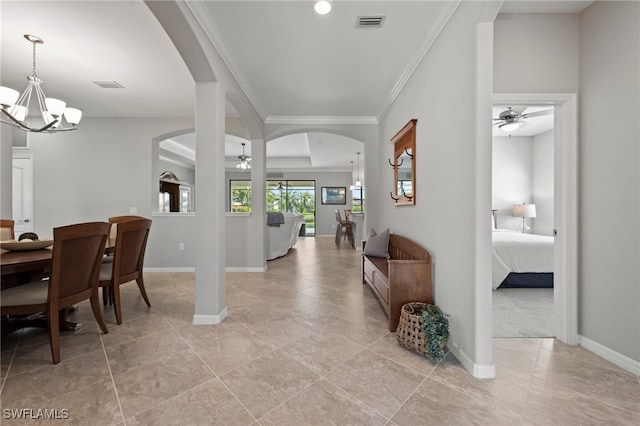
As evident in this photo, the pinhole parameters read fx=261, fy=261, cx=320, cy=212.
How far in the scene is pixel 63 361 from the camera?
1820 mm

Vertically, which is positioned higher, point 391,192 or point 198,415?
point 391,192

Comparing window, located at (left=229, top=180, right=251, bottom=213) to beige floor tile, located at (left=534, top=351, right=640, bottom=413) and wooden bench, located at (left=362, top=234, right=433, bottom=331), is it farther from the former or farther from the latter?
beige floor tile, located at (left=534, top=351, right=640, bottom=413)

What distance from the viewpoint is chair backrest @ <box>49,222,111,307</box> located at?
1789 mm

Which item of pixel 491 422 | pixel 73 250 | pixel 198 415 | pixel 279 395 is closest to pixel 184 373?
pixel 198 415

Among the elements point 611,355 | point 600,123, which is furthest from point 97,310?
point 600,123

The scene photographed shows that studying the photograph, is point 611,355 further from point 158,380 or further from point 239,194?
point 239,194

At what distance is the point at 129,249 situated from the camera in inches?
103

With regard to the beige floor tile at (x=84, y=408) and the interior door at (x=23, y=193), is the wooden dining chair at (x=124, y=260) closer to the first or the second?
the beige floor tile at (x=84, y=408)

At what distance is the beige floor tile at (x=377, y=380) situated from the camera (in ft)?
4.69

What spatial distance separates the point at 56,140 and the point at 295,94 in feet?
13.9

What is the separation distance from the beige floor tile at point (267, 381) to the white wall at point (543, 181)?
6.14 m

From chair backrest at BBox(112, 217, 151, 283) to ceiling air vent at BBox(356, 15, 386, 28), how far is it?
2.77m

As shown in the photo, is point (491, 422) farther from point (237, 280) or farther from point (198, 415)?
point (237, 280)

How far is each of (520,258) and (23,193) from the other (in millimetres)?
7745
